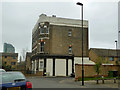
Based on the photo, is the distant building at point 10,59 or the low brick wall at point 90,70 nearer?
the low brick wall at point 90,70

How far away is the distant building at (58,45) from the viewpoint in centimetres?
4034

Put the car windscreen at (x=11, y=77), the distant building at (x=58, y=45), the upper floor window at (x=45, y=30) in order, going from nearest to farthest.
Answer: the car windscreen at (x=11, y=77) → the distant building at (x=58, y=45) → the upper floor window at (x=45, y=30)

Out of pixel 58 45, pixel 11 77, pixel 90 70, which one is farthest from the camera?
pixel 58 45

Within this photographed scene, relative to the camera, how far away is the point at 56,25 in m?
Answer: 42.8

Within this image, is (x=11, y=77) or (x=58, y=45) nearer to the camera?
(x=11, y=77)

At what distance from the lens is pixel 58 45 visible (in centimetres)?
4241

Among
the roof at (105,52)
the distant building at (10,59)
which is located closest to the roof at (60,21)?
the roof at (105,52)

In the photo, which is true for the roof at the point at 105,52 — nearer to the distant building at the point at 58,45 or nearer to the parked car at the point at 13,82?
the distant building at the point at 58,45

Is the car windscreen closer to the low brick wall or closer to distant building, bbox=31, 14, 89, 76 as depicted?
the low brick wall

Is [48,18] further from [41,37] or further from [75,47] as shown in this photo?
[75,47]

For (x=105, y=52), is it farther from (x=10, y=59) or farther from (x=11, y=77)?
(x=11, y=77)

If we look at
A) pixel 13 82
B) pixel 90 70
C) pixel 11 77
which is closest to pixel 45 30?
pixel 90 70

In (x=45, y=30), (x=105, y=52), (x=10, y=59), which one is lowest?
(x=10, y=59)

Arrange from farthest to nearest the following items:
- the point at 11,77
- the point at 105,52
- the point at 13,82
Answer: the point at 105,52 < the point at 11,77 < the point at 13,82
